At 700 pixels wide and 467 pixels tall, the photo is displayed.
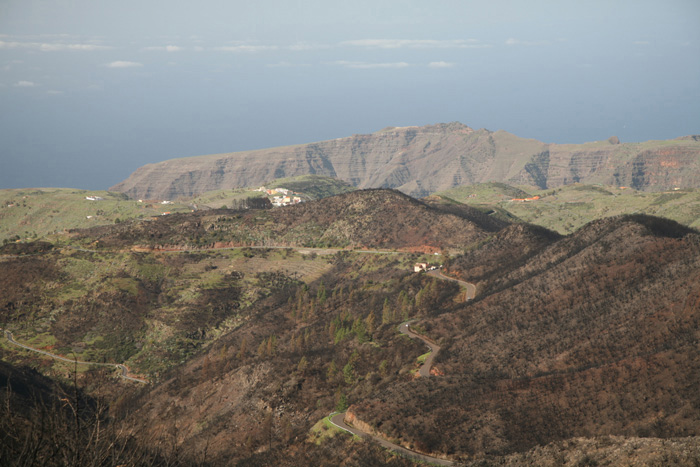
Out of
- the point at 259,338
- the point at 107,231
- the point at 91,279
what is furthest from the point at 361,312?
the point at 107,231

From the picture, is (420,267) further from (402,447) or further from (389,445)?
(402,447)

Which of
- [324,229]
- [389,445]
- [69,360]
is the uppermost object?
[389,445]

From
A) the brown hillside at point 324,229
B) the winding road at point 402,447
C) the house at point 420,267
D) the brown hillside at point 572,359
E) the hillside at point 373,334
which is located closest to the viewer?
the brown hillside at point 572,359

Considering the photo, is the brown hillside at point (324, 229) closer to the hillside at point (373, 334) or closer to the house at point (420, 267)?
the hillside at point (373, 334)

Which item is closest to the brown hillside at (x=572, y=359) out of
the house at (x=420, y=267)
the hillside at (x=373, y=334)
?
the hillside at (x=373, y=334)

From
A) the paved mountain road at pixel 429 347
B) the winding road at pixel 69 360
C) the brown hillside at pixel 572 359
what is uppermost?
the brown hillside at pixel 572 359

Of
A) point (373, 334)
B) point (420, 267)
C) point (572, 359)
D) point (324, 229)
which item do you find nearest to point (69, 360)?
point (373, 334)

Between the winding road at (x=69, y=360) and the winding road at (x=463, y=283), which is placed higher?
the winding road at (x=463, y=283)

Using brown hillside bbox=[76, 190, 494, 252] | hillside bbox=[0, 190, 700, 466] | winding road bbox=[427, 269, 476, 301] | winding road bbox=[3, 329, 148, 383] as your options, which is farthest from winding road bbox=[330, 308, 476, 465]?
brown hillside bbox=[76, 190, 494, 252]

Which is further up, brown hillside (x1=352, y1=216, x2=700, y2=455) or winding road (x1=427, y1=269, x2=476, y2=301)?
brown hillside (x1=352, y1=216, x2=700, y2=455)

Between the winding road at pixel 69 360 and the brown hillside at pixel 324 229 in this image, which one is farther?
the brown hillside at pixel 324 229

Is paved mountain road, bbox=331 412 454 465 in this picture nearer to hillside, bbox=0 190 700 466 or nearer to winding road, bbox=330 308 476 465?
winding road, bbox=330 308 476 465

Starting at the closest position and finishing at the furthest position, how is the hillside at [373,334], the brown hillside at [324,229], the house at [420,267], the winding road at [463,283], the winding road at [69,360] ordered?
1. the hillside at [373,334]
2. the winding road at [463,283]
3. the winding road at [69,360]
4. the house at [420,267]
5. the brown hillside at [324,229]
